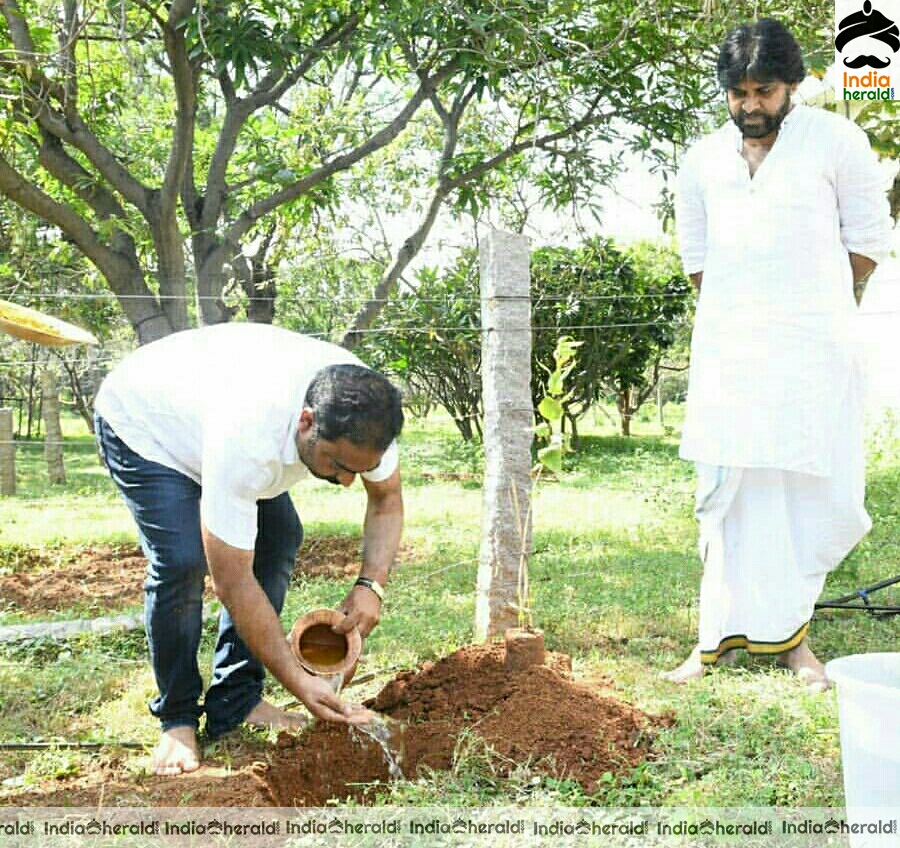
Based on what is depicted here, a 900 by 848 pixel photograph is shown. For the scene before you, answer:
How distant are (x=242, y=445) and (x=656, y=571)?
3295mm

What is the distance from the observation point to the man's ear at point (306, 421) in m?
2.80

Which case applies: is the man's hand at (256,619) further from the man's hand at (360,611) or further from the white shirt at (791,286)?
the white shirt at (791,286)

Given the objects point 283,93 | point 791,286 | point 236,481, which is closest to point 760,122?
point 791,286

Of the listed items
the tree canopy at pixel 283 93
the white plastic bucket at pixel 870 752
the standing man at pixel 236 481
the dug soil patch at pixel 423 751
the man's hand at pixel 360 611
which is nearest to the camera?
the white plastic bucket at pixel 870 752

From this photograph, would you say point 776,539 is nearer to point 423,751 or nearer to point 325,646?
point 423,751

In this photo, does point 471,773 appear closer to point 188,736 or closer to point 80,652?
point 188,736

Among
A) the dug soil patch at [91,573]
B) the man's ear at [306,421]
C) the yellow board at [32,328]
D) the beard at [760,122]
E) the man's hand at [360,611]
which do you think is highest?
the beard at [760,122]

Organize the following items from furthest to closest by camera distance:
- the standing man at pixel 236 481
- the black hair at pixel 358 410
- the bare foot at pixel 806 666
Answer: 1. the bare foot at pixel 806 666
2. the standing man at pixel 236 481
3. the black hair at pixel 358 410

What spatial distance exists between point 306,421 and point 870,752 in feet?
4.83

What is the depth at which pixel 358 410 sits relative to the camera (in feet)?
8.93

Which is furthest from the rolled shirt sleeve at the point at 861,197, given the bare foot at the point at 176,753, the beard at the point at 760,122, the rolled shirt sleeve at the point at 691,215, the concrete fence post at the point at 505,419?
the bare foot at the point at 176,753

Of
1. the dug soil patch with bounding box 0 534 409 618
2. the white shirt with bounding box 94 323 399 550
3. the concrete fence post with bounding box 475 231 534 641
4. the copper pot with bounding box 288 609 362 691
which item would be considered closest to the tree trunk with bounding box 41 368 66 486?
the dug soil patch with bounding box 0 534 409 618

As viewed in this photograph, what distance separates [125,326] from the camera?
15273 mm

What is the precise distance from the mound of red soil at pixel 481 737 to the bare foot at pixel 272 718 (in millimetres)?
199
